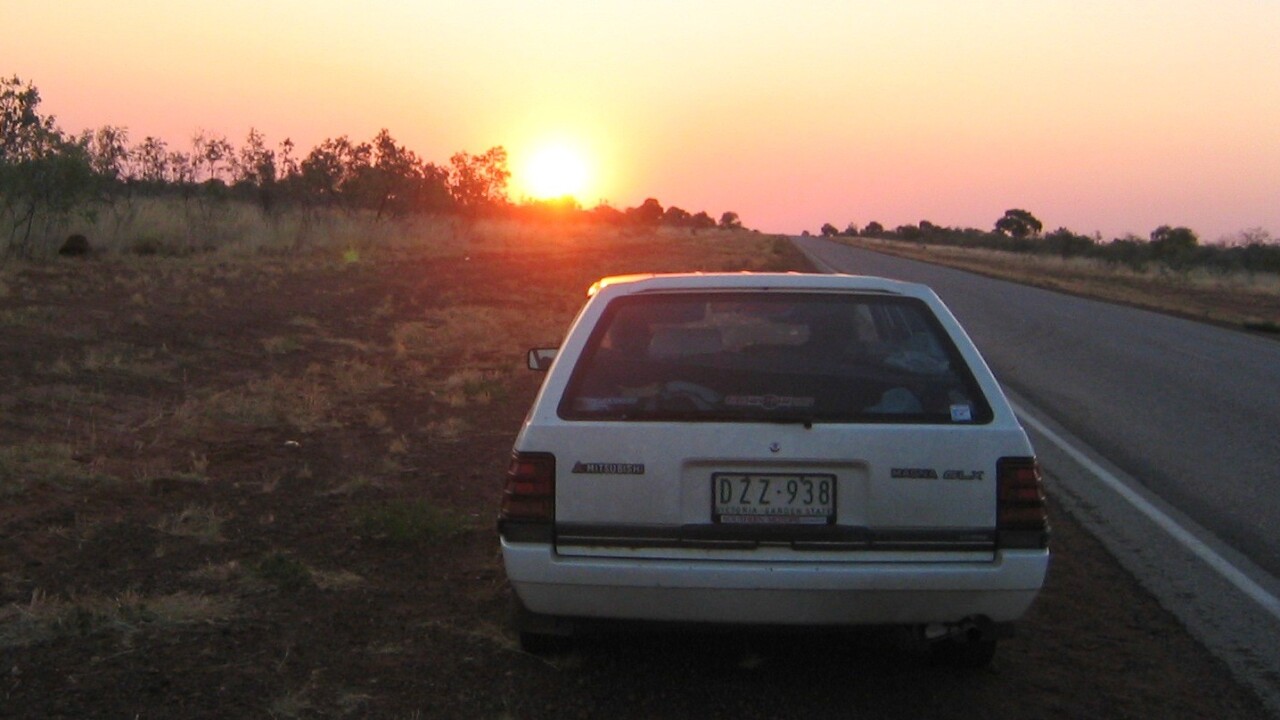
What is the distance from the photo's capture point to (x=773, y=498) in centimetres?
426

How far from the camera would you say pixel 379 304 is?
2031 cm

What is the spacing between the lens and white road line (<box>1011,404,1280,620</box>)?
598 cm

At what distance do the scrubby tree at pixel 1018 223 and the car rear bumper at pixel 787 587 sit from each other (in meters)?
160

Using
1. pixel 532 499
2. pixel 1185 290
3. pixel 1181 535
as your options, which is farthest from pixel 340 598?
pixel 1185 290

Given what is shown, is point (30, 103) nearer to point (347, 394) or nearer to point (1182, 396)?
point (347, 394)

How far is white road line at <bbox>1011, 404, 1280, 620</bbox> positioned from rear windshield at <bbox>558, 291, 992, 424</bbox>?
2.22 m

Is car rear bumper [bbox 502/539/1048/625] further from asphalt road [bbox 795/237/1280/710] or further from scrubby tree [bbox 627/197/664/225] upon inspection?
scrubby tree [bbox 627/197/664/225]

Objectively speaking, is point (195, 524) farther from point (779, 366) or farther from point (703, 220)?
point (703, 220)

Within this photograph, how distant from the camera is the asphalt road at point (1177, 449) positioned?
19.5 ft

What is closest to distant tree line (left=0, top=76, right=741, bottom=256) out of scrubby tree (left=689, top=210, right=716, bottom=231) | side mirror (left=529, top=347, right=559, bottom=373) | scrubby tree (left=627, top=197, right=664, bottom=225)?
side mirror (left=529, top=347, right=559, bottom=373)

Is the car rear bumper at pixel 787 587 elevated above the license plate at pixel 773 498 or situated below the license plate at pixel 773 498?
below

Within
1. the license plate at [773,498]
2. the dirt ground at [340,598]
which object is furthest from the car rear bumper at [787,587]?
the dirt ground at [340,598]

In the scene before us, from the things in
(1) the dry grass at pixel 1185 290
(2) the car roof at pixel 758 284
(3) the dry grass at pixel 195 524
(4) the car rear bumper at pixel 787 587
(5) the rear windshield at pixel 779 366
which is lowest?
(1) the dry grass at pixel 1185 290

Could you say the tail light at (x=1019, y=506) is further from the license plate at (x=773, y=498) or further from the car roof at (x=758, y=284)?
the car roof at (x=758, y=284)
